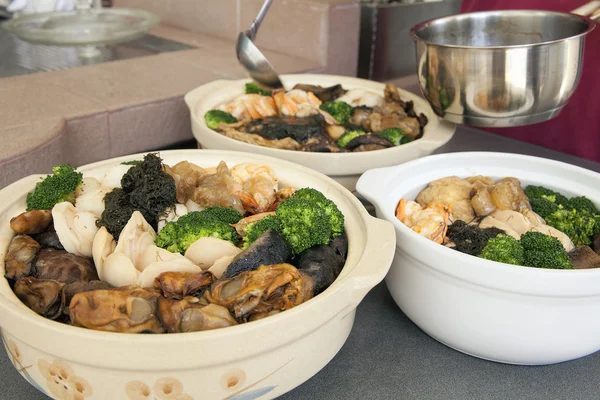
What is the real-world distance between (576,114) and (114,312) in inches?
75.2

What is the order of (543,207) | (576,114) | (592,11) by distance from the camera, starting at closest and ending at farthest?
(543,207), (592,11), (576,114)

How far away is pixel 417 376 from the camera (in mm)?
1107

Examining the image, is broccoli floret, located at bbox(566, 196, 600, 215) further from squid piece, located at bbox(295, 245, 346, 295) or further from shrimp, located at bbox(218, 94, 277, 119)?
shrimp, located at bbox(218, 94, 277, 119)

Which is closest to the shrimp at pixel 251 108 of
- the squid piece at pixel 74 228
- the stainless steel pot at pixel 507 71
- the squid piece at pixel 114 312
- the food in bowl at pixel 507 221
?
the stainless steel pot at pixel 507 71

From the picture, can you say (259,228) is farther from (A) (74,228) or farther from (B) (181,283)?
(A) (74,228)

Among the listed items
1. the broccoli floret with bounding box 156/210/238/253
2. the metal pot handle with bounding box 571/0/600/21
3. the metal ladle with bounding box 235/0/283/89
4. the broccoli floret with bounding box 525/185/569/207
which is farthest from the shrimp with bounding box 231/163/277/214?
the metal pot handle with bounding box 571/0/600/21

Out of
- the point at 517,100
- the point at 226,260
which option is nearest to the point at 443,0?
the point at 517,100

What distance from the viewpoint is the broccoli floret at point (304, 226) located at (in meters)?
1.09

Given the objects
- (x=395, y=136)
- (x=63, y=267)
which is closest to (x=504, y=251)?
(x=395, y=136)

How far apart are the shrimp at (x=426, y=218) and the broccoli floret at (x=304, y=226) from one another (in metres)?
0.21

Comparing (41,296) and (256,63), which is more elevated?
(256,63)

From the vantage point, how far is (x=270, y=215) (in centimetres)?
116

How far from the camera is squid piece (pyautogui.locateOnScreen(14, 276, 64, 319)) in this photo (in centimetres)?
94

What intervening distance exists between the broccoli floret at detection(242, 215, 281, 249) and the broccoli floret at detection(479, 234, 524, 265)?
0.37m
